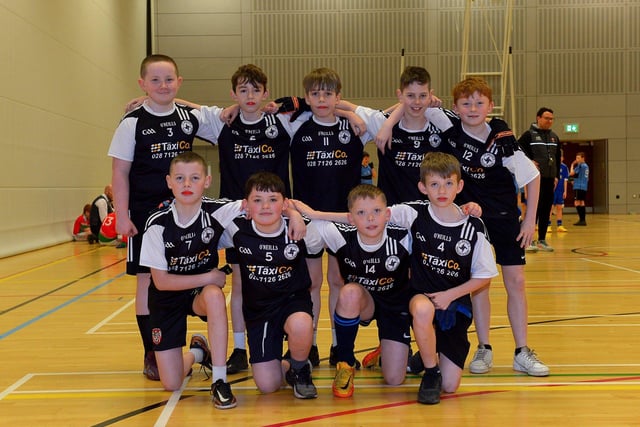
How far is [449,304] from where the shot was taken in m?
3.73

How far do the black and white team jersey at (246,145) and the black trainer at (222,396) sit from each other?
→ 1.25 meters

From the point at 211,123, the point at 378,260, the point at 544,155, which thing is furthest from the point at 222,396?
the point at 544,155

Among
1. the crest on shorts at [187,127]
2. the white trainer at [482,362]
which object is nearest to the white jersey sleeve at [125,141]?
the crest on shorts at [187,127]

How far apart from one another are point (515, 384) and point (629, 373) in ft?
2.26

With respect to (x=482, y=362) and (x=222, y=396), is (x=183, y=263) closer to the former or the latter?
(x=222, y=396)

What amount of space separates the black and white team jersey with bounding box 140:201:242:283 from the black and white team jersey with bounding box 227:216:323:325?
86 millimetres

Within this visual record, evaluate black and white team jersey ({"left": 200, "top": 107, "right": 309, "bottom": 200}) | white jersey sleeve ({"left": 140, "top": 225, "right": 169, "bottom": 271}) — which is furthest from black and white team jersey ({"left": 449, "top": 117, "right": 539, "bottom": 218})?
white jersey sleeve ({"left": 140, "top": 225, "right": 169, "bottom": 271})

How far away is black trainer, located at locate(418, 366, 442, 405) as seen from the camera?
346 centimetres

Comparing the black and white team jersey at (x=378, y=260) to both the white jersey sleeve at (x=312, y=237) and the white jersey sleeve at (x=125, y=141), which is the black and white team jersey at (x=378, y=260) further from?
the white jersey sleeve at (x=125, y=141)

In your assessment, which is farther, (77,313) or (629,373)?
(77,313)

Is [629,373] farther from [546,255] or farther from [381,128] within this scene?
[546,255]

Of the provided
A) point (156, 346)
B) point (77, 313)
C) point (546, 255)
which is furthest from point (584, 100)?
point (156, 346)

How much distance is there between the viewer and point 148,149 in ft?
13.5

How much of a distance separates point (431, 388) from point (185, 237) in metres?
1.49
